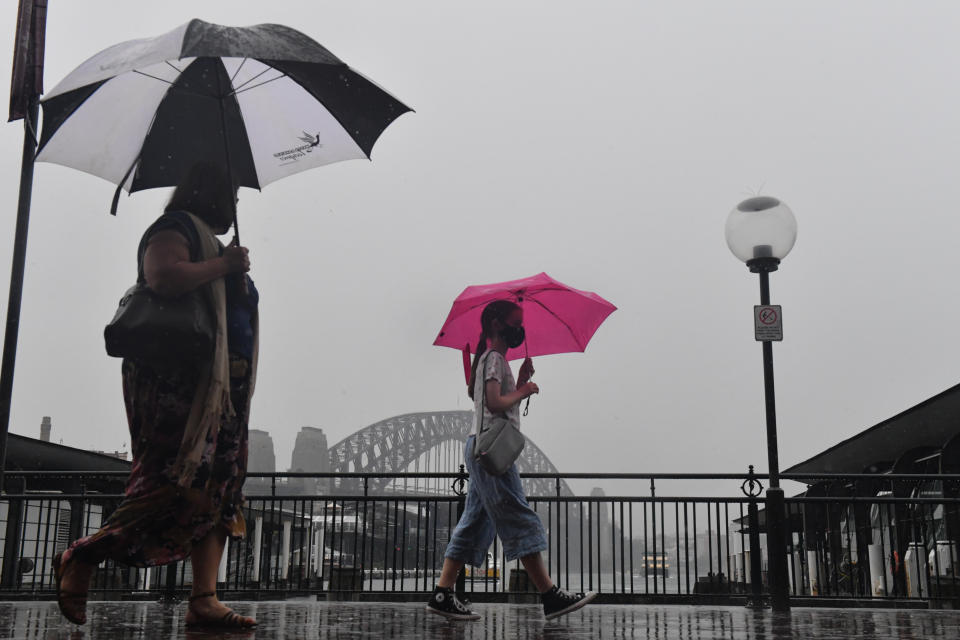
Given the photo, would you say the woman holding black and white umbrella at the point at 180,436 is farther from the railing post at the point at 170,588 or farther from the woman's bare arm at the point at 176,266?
the railing post at the point at 170,588

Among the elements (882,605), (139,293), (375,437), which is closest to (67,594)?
(139,293)

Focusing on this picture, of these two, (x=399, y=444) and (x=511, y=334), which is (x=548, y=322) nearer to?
(x=511, y=334)

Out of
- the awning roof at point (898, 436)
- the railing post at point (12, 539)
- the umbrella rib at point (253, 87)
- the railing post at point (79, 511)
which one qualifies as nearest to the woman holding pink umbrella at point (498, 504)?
the umbrella rib at point (253, 87)

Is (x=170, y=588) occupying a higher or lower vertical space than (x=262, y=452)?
lower

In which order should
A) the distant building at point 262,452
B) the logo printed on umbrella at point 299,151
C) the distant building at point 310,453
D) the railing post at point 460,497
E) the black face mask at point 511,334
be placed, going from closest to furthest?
the logo printed on umbrella at point 299,151 < the black face mask at point 511,334 < the railing post at point 460,497 < the distant building at point 262,452 < the distant building at point 310,453

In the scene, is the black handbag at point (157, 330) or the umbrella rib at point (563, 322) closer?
the black handbag at point (157, 330)

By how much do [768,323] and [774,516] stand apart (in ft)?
4.25

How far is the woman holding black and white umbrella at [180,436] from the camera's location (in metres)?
3.21

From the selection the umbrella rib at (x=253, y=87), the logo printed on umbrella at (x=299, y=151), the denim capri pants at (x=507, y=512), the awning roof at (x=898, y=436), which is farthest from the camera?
the awning roof at (x=898, y=436)

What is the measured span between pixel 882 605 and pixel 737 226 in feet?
11.2

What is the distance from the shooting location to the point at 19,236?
407 centimetres

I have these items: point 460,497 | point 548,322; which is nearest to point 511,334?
point 548,322

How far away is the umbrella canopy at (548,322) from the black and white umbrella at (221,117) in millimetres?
1597

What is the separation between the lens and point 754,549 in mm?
6383
